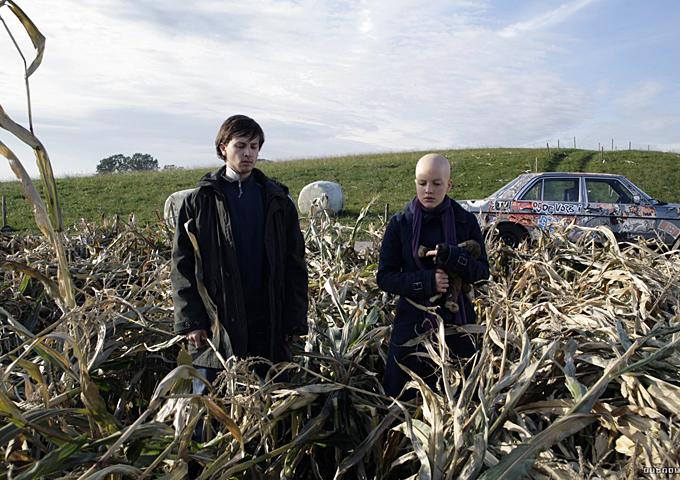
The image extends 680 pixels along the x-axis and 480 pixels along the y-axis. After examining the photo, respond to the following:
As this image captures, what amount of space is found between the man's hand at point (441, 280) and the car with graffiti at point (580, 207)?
597cm

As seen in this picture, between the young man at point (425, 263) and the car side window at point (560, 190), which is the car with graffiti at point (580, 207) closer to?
the car side window at point (560, 190)

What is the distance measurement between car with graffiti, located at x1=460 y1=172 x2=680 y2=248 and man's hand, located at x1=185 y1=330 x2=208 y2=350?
6.29 meters

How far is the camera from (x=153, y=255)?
468 centimetres

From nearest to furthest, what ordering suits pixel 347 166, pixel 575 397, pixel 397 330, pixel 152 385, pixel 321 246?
1. pixel 575 397
2. pixel 397 330
3. pixel 152 385
4. pixel 321 246
5. pixel 347 166

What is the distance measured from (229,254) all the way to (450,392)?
98cm

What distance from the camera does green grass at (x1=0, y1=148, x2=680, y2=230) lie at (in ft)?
61.4

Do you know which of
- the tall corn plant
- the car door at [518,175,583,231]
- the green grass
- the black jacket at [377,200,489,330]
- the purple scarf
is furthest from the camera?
the green grass

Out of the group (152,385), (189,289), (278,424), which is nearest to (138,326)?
(152,385)

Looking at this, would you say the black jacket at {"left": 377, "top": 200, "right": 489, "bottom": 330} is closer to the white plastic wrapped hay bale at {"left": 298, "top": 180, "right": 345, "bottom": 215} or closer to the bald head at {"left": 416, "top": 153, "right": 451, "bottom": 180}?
the bald head at {"left": 416, "top": 153, "right": 451, "bottom": 180}

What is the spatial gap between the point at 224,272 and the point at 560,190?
7.45 meters

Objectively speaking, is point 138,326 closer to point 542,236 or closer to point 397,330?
point 397,330

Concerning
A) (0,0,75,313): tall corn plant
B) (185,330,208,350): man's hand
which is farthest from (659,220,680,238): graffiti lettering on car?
(0,0,75,313): tall corn plant

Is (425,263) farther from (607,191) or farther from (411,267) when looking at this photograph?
(607,191)

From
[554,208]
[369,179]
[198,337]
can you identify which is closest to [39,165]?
[198,337]
